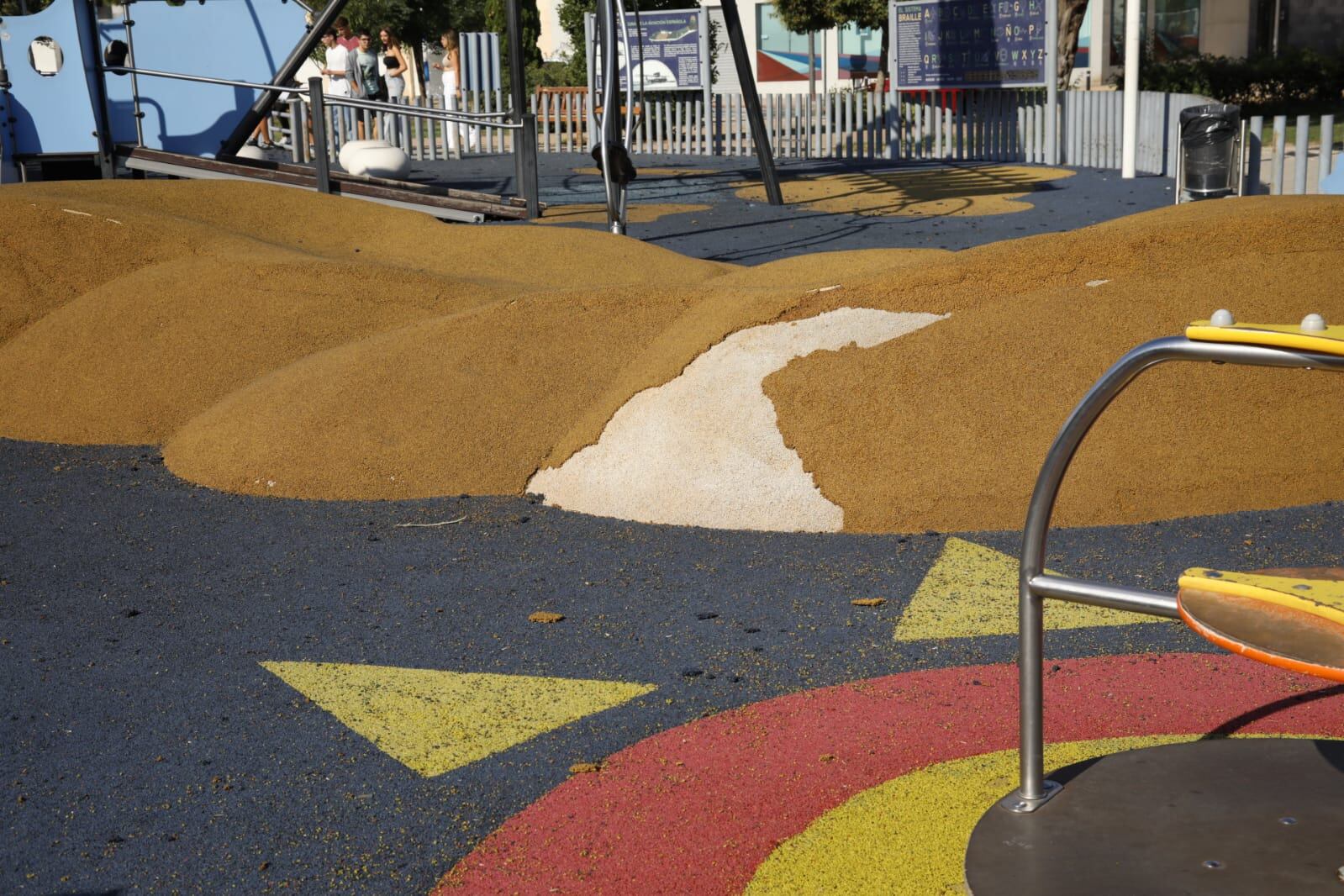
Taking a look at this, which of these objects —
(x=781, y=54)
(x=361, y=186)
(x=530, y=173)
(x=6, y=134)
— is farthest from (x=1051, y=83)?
(x=781, y=54)

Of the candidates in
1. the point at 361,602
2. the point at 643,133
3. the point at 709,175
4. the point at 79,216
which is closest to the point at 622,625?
the point at 361,602

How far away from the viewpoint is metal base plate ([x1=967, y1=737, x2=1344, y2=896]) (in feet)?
8.91

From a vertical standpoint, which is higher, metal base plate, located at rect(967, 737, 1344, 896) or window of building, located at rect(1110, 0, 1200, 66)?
window of building, located at rect(1110, 0, 1200, 66)

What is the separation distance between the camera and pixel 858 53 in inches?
1618

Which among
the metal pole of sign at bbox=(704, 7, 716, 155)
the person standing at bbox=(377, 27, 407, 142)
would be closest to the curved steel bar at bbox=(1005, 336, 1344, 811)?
the metal pole of sign at bbox=(704, 7, 716, 155)

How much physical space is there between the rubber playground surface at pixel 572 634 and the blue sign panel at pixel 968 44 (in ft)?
48.6

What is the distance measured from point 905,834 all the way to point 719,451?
2.96 m

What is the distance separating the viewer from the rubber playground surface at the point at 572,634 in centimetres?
310

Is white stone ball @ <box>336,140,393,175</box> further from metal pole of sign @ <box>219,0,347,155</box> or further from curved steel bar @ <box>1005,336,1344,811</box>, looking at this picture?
curved steel bar @ <box>1005,336,1344,811</box>

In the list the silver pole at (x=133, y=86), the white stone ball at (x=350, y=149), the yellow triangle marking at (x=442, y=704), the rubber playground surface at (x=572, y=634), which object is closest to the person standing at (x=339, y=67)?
the white stone ball at (x=350, y=149)

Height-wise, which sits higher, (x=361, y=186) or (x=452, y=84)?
(x=452, y=84)

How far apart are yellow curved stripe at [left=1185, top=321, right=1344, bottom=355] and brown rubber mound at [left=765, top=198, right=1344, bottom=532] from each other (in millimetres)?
2986

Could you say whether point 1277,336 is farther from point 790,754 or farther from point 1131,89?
point 1131,89

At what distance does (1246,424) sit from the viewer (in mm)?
5566
